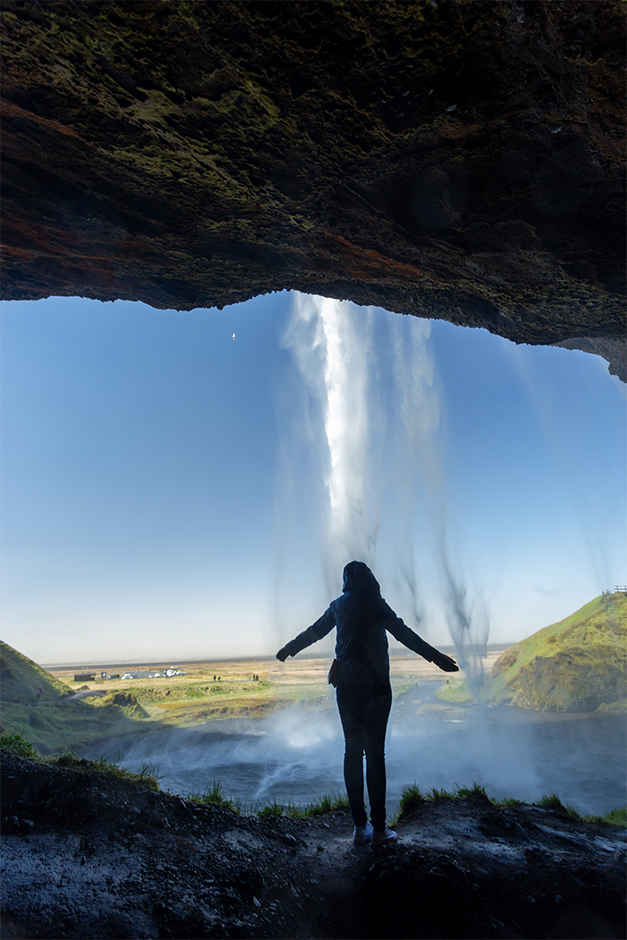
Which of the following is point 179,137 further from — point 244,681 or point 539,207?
point 244,681

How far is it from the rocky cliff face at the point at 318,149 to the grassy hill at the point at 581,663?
2496 inches

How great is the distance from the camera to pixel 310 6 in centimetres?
318

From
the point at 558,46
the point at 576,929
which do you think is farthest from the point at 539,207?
the point at 576,929

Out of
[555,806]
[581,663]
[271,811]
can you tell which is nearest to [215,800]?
[271,811]

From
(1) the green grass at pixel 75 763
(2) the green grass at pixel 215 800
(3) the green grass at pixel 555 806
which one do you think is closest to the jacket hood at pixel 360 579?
(2) the green grass at pixel 215 800

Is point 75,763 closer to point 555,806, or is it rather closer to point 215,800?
point 215,800

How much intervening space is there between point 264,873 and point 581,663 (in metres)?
70.7

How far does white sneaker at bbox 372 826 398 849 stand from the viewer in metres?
3.93

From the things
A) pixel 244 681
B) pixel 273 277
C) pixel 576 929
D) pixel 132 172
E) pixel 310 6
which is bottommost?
pixel 244 681

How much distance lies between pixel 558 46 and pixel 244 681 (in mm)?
101572

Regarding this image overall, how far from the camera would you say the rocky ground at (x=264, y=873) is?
8.80 ft

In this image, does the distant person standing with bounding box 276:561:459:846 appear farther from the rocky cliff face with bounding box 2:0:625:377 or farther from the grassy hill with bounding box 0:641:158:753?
the grassy hill with bounding box 0:641:158:753

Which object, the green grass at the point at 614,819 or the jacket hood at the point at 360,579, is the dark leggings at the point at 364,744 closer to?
the jacket hood at the point at 360,579

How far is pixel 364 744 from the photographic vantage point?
13.4ft
